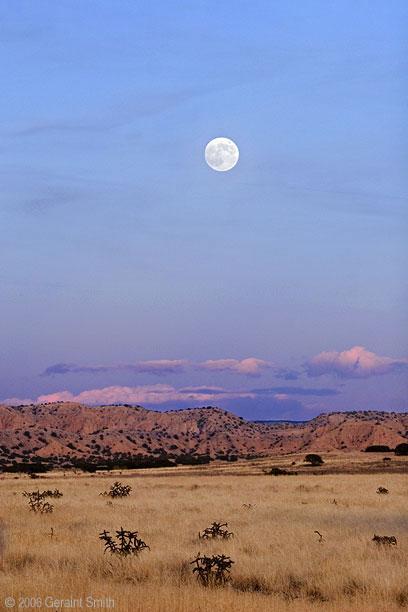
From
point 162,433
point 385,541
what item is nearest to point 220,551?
point 385,541

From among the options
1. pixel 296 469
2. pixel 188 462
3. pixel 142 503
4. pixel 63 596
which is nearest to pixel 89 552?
pixel 63 596

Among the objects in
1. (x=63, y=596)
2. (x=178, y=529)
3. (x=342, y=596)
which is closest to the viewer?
(x=63, y=596)

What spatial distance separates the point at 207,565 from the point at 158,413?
529ft

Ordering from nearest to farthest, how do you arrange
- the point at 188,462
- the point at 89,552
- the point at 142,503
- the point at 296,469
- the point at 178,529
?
the point at 89,552, the point at 178,529, the point at 142,503, the point at 296,469, the point at 188,462

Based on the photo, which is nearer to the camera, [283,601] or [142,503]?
[283,601]

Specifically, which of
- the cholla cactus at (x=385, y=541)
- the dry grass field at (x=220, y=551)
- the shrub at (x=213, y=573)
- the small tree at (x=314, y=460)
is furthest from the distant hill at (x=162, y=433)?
the shrub at (x=213, y=573)

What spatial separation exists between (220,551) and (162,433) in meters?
133

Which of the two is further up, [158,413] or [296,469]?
[158,413]

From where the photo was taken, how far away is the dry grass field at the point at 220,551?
10.4 m

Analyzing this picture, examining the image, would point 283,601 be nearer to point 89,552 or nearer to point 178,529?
point 89,552

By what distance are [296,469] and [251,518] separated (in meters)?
32.5

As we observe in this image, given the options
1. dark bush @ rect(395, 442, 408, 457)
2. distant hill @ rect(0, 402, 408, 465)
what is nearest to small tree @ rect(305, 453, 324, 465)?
dark bush @ rect(395, 442, 408, 457)

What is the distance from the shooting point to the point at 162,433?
478ft

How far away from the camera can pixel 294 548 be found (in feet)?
48.8
